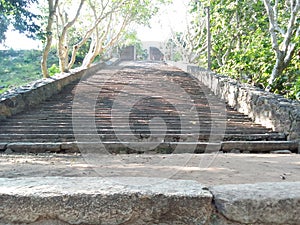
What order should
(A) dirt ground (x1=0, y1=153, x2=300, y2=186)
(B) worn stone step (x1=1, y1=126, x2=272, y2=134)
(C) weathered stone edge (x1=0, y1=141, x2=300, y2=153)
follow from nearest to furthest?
(A) dirt ground (x1=0, y1=153, x2=300, y2=186), (C) weathered stone edge (x1=0, y1=141, x2=300, y2=153), (B) worn stone step (x1=1, y1=126, x2=272, y2=134)

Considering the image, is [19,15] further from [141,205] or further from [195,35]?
[195,35]

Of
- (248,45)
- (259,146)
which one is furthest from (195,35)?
(259,146)

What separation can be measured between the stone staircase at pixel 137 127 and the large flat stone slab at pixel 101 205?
329cm

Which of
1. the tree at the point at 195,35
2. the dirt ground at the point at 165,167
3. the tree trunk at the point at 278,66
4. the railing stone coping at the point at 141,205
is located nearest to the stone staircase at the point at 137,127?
the dirt ground at the point at 165,167

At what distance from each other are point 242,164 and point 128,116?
347 centimetres

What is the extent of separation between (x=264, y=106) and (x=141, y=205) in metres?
5.39

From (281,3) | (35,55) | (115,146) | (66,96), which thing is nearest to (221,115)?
(115,146)

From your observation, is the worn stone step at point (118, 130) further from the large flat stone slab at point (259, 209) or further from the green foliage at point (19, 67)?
the green foliage at point (19, 67)

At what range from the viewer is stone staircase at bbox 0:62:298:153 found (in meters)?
4.99

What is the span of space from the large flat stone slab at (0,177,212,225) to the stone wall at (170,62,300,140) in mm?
4243

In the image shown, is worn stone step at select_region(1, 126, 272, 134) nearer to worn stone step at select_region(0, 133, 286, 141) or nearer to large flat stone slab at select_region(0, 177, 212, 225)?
worn stone step at select_region(0, 133, 286, 141)

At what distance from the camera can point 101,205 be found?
158 centimetres

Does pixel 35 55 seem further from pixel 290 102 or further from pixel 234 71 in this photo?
pixel 290 102

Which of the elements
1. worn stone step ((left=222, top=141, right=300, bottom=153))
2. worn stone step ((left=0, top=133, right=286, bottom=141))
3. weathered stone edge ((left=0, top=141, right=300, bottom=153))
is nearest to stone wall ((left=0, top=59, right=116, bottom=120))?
worn stone step ((left=0, top=133, right=286, bottom=141))
